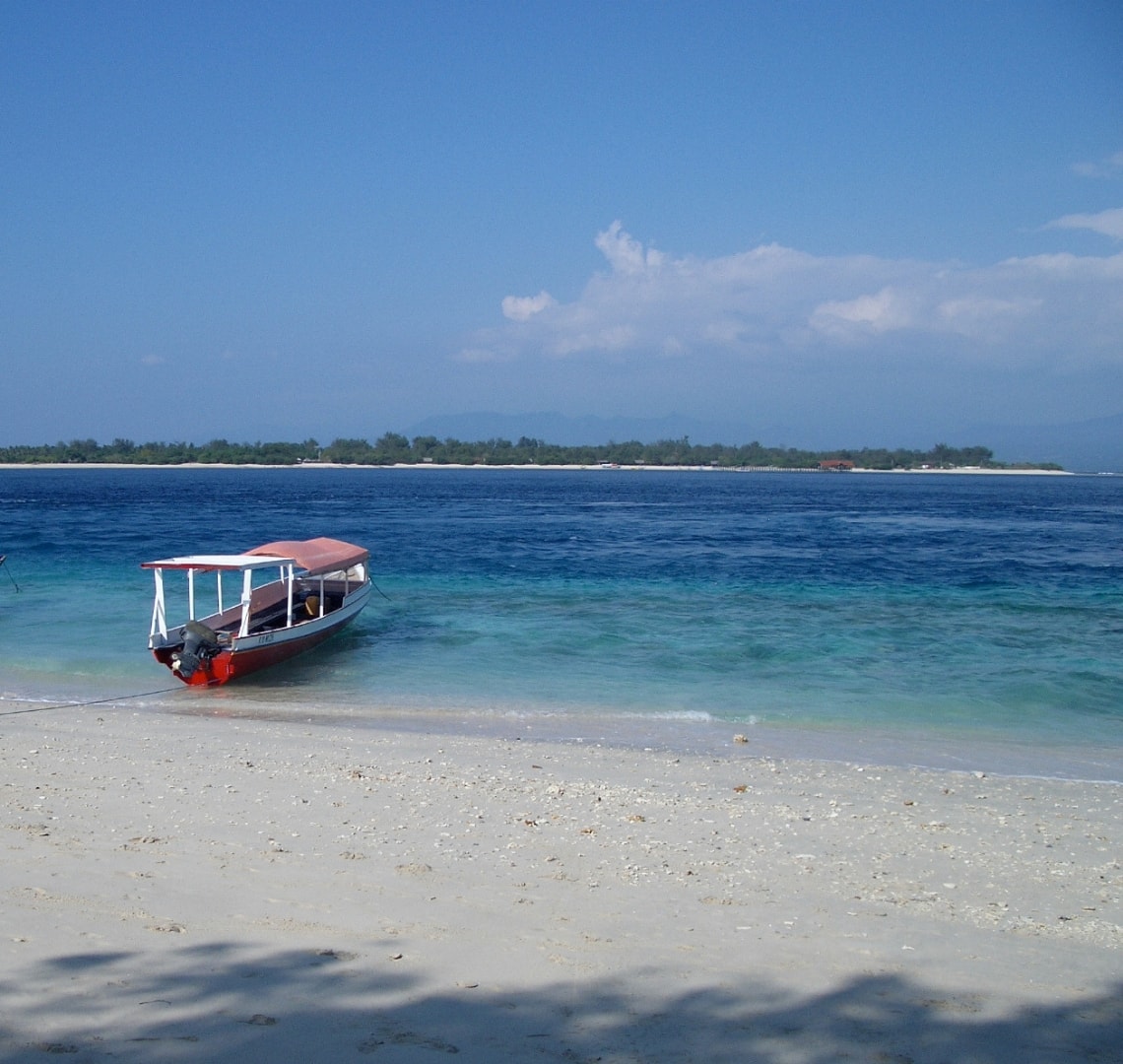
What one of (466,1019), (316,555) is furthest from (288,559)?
(466,1019)

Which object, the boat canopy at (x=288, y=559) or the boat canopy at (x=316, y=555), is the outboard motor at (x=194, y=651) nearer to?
the boat canopy at (x=288, y=559)

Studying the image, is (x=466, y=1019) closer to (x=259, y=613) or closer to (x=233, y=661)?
(x=233, y=661)

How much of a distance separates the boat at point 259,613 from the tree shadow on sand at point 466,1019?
1203 centimetres

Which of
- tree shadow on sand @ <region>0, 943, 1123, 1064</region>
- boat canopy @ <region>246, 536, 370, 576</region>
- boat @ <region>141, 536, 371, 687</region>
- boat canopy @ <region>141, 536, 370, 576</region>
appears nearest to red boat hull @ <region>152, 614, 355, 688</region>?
boat @ <region>141, 536, 371, 687</region>

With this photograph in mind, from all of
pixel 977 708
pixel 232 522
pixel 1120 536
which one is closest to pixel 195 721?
pixel 977 708

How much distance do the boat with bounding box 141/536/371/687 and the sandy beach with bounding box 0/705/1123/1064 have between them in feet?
20.0

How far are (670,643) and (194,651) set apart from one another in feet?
30.3

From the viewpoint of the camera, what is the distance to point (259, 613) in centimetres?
2167

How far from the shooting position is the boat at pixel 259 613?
1717 cm

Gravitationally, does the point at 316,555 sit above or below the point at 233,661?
above

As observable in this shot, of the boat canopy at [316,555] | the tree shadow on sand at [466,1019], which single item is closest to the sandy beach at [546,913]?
the tree shadow on sand at [466,1019]

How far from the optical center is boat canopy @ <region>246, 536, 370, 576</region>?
21266mm

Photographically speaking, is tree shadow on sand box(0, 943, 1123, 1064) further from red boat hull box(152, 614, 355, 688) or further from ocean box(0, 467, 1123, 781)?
red boat hull box(152, 614, 355, 688)

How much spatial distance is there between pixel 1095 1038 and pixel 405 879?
4.33 m
